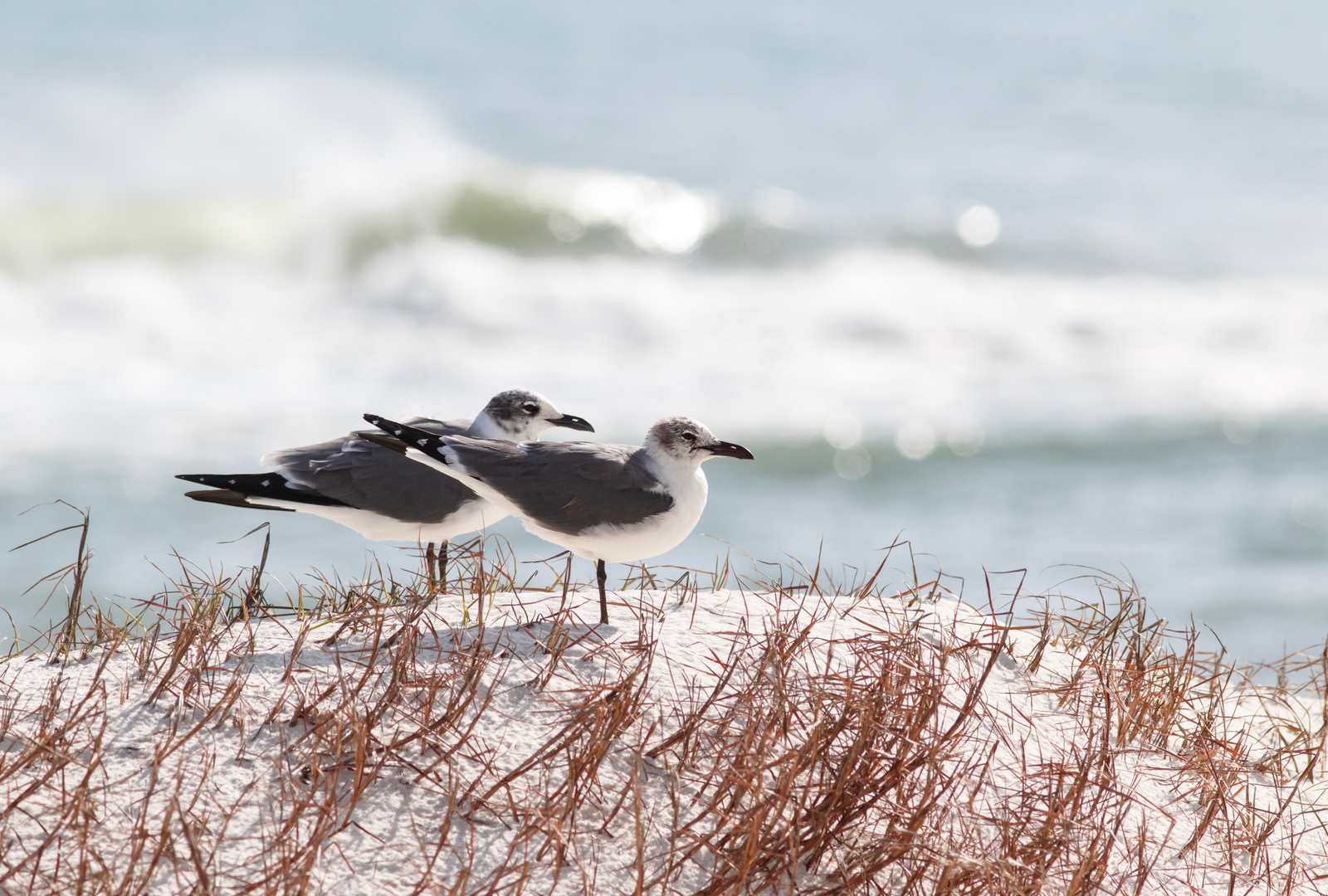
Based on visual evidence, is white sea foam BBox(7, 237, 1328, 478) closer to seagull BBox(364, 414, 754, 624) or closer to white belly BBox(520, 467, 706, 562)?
seagull BBox(364, 414, 754, 624)

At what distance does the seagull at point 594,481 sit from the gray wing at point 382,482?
31 centimetres

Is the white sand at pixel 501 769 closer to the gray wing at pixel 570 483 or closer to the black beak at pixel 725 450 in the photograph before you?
the gray wing at pixel 570 483

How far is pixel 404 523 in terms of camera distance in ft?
14.3

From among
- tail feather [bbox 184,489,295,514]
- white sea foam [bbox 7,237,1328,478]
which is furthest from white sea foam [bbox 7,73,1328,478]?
tail feather [bbox 184,489,295,514]

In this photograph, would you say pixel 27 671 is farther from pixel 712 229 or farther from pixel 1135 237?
pixel 1135 237

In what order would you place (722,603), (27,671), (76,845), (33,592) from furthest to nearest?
(33,592) → (722,603) → (27,671) → (76,845)

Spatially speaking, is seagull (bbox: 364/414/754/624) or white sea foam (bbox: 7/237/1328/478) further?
white sea foam (bbox: 7/237/1328/478)

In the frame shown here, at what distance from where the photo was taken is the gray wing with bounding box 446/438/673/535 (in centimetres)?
380

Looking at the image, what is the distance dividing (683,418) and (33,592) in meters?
6.28

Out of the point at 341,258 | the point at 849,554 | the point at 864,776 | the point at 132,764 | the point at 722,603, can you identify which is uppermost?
Result: the point at 341,258

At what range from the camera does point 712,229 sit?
18344mm

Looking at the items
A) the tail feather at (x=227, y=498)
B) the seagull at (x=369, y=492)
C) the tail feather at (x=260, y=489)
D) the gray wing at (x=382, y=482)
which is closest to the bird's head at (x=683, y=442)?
the seagull at (x=369, y=492)

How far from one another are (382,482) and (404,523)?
0.17m

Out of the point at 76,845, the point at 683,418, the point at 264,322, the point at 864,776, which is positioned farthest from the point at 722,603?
the point at 264,322
